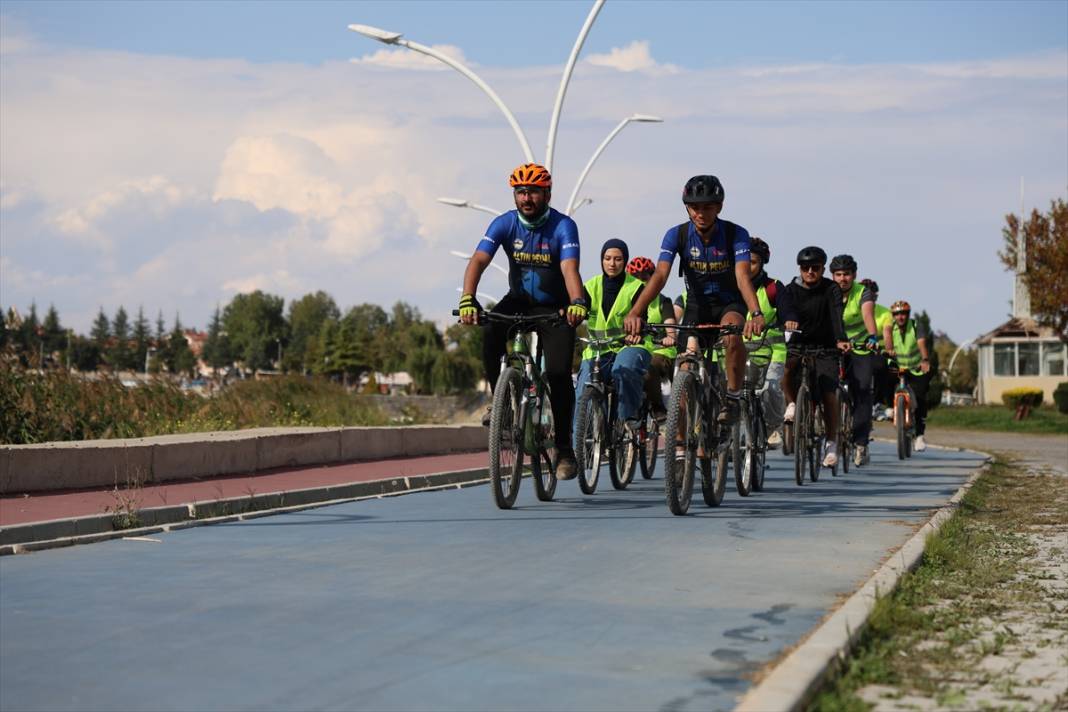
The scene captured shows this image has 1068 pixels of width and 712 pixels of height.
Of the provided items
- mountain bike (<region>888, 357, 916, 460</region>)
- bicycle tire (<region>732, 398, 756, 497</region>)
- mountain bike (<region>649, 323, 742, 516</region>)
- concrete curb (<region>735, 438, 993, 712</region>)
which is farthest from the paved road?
mountain bike (<region>888, 357, 916, 460</region>)

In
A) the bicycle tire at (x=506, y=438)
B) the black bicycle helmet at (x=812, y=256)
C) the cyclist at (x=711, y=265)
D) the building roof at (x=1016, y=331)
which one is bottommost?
the bicycle tire at (x=506, y=438)

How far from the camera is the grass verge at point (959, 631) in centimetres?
456

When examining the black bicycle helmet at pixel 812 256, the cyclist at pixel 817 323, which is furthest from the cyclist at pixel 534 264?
the black bicycle helmet at pixel 812 256

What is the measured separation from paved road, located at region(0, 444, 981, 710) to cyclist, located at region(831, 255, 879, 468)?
22.0 feet

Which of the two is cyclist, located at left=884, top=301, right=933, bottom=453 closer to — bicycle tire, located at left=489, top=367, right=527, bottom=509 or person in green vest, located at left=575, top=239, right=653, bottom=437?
person in green vest, located at left=575, top=239, right=653, bottom=437

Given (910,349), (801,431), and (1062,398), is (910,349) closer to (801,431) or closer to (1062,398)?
(801,431)

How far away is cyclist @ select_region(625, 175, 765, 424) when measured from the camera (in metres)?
10.7

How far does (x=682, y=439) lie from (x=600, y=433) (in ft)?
6.35

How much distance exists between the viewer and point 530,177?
10.4 metres

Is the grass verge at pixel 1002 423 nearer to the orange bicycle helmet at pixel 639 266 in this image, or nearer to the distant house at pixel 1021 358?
the orange bicycle helmet at pixel 639 266

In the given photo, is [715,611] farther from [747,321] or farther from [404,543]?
[747,321]

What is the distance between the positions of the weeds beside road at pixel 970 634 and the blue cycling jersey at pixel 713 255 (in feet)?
8.03

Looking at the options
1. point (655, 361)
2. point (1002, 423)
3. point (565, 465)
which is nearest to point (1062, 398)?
point (1002, 423)

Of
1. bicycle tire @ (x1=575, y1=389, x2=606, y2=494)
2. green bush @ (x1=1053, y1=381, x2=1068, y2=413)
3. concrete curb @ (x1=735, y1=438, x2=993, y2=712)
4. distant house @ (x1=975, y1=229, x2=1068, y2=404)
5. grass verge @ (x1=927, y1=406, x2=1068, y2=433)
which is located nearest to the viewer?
concrete curb @ (x1=735, y1=438, x2=993, y2=712)
